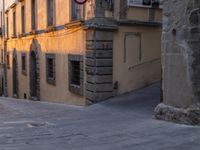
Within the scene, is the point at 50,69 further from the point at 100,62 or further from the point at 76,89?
the point at 100,62

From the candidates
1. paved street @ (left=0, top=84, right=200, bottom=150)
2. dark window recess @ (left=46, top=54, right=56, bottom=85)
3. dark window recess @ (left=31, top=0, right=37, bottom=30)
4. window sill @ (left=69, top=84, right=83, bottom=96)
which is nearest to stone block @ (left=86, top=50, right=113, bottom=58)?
window sill @ (left=69, top=84, right=83, bottom=96)

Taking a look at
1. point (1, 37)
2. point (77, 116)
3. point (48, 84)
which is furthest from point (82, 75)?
point (1, 37)

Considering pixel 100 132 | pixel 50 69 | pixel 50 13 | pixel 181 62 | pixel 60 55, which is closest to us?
pixel 100 132

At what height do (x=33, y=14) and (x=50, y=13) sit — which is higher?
(x=33, y=14)

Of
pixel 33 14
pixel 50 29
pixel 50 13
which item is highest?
pixel 33 14

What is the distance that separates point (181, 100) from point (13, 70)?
20.9 meters

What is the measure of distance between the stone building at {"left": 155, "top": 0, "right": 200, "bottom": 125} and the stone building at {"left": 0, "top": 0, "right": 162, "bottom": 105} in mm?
4124

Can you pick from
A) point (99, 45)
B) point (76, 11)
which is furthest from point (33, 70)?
point (99, 45)

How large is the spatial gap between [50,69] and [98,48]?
→ 5787 mm

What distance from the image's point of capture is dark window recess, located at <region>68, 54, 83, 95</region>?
45.6ft

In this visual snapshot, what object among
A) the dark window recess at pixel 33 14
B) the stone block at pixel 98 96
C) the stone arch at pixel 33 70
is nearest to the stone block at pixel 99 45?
the stone block at pixel 98 96

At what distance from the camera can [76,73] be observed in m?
14.8

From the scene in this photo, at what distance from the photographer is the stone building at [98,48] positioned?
1287cm

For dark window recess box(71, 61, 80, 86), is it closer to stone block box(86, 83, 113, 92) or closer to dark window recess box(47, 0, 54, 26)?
stone block box(86, 83, 113, 92)
